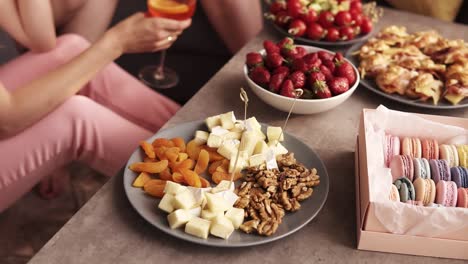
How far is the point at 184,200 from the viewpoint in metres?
0.98

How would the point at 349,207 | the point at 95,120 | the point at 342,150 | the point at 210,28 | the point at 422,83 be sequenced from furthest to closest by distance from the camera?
1. the point at 210,28
2. the point at 95,120
3. the point at 422,83
4. the point at 342,150
5. the point at 349,207

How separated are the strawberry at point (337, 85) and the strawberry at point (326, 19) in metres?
0.32

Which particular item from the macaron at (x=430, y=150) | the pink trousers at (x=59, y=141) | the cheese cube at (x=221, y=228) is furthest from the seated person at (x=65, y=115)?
the macaron at (x=430, y=150)

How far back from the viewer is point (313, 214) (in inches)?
40.1

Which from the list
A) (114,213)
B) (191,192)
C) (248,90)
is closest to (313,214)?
(191,192)

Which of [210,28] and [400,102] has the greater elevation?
[400,102]

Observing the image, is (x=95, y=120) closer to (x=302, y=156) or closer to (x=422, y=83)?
(x=302, y=156)

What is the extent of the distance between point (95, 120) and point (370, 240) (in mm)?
786

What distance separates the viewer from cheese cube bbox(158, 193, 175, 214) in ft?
3.25

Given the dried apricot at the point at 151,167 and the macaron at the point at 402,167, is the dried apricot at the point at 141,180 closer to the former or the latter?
the dried apricot at the point at 151,167

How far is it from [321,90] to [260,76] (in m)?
0.14

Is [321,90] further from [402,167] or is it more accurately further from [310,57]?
[402,167]

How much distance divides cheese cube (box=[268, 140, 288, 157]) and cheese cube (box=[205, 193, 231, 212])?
18 cm

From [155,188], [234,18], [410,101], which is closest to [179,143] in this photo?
[155,188]
